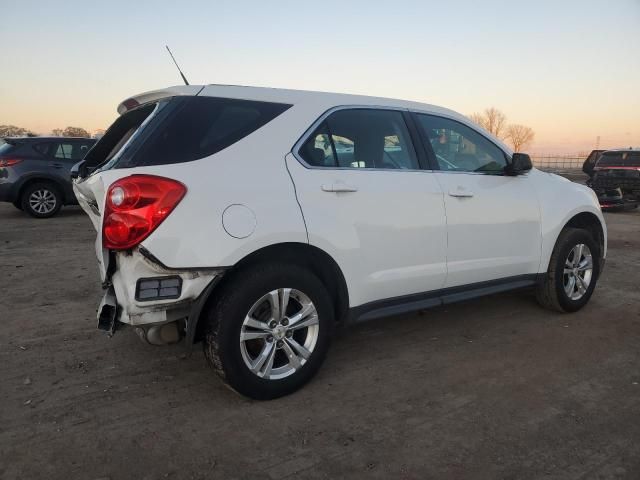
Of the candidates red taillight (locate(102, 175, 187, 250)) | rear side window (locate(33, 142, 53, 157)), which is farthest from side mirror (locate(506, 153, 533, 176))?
rear side window (locate(33, 142, 53, 157))

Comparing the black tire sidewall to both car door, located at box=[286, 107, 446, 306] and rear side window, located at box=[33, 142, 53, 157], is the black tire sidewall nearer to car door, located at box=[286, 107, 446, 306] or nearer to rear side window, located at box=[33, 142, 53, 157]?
car door, located at box=[286, 107, 446, 306]

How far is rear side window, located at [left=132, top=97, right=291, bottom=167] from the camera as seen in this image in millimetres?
2662

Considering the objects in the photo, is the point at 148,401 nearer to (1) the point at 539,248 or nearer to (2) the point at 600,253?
(1) the point at 539,248

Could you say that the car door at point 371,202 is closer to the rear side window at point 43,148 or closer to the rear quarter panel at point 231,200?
the rear quarter panel at point 231,200

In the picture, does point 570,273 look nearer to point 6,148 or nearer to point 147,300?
point 147,300

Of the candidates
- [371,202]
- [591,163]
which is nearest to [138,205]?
[371,202]

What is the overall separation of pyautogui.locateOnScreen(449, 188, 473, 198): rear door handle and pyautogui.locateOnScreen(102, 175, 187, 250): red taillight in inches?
77.7

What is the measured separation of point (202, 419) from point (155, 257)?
0.96 m

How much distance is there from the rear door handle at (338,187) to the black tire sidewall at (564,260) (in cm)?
235

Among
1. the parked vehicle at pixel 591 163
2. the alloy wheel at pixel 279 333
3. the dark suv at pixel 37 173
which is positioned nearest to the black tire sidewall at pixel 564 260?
the alloy wheel at pixel 279 333

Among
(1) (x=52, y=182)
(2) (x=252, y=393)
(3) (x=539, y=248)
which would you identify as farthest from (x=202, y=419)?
(1) (x=52, y=182)

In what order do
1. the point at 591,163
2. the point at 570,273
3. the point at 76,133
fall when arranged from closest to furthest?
the point at 570,273
the point at 591,163
the point at 76,133

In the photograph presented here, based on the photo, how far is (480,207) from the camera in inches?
148

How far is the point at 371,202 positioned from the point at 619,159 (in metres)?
13.9
